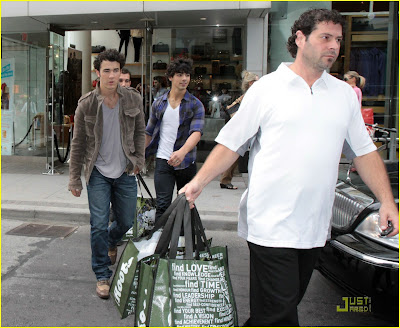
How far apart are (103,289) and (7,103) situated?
894 cm

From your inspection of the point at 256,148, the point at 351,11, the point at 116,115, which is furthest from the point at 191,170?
the point at 351,11

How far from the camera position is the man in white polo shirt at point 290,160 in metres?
2.38

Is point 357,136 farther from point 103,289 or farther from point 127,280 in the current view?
point 103,289

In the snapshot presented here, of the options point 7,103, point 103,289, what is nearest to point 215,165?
point 103,289

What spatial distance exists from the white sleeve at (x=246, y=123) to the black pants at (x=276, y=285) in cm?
55

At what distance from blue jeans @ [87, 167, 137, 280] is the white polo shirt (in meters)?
1.82

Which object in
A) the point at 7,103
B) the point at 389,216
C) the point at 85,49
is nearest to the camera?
the point at 389,216

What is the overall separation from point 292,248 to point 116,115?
7.33 feet

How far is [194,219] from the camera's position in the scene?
7.97 feet

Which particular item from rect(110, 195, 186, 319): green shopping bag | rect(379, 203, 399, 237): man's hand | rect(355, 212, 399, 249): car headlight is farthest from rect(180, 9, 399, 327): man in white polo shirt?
rect(355, 212, 399, 249): car headlight

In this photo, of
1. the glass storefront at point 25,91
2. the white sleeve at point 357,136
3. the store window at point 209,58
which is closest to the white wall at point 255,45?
the store window at point 209,58

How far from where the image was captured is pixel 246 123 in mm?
2463

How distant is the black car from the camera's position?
2994 millimetres

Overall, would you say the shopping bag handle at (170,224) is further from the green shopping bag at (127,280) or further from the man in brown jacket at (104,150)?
the man in brown jacket at (104,150)
